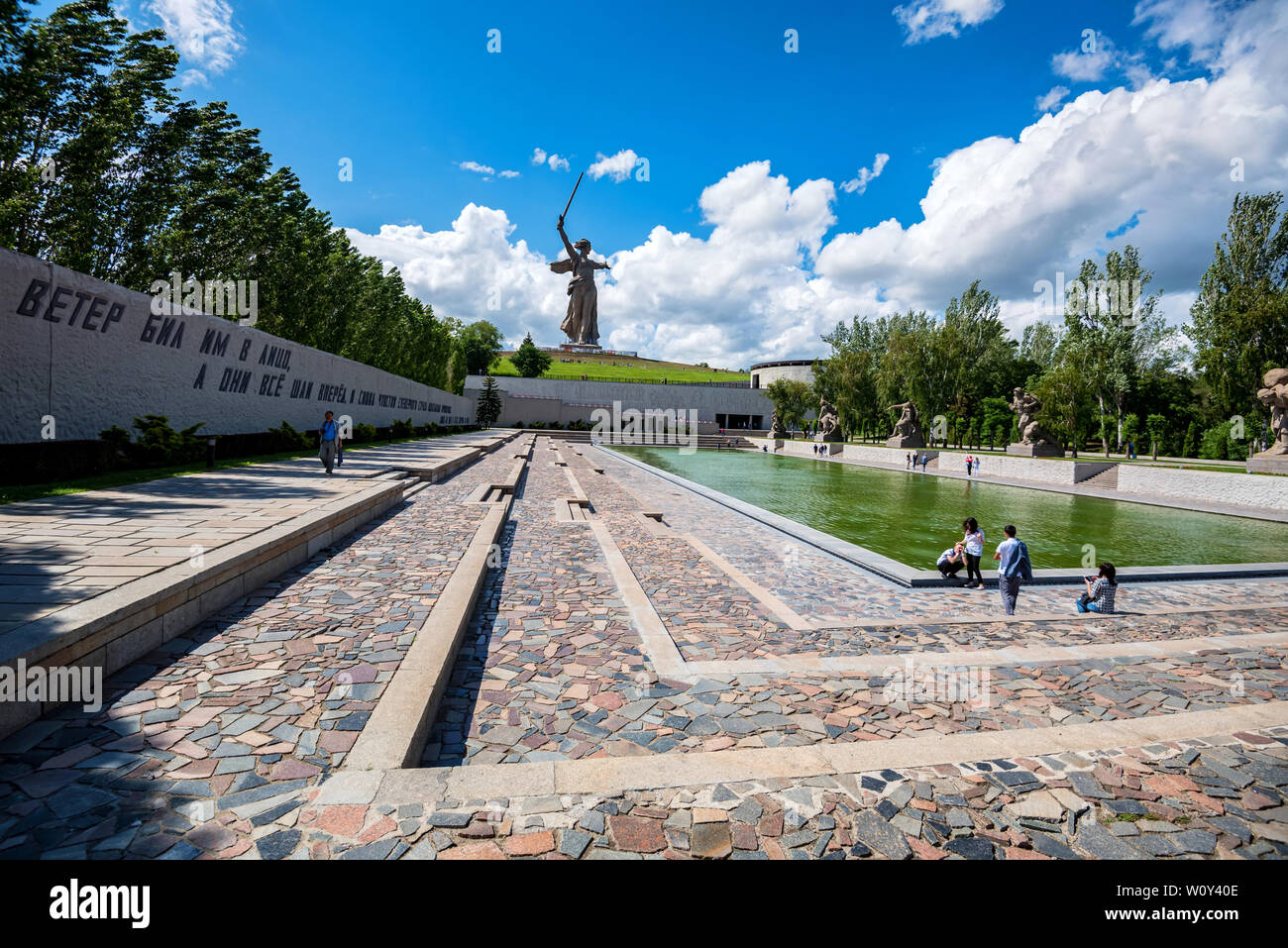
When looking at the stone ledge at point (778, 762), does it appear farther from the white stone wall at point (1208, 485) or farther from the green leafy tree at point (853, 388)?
the green leafy tree at point (853, 388)

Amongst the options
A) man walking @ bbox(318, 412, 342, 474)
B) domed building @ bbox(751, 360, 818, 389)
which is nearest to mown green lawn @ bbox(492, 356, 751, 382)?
domed building @ bbox(751, 360, 818, 389)

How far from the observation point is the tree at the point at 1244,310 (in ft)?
82.1

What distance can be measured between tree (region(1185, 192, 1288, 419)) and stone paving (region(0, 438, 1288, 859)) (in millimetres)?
27310

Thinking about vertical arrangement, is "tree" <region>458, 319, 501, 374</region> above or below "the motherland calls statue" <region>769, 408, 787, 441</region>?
above

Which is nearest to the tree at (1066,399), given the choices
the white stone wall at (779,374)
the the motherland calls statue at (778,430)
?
the the motherland calls statue at (778,430)

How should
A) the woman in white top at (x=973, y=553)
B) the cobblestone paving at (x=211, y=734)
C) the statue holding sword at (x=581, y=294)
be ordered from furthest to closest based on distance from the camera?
the statue holding sword at (x=581, y=294), the woman in white top at (x=973, y=553), the cobblestone paving at (x=211, y=734)

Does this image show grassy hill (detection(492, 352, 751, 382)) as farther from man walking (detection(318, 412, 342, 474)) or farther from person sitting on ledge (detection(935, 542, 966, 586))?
person sitting on ledge (detection(935, 542, 966, 586))

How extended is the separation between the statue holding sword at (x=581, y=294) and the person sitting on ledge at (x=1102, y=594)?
201 feet

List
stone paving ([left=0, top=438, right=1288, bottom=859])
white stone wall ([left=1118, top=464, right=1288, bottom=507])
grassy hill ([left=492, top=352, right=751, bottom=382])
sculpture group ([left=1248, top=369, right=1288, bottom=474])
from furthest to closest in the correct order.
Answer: grassy hill ([left=492, top=352, right=751, bottom=382]) < sculpture group ([left=1248, top=369, right=1288, bottom=474]) < white stone wall ([left=1118, top=464, right=1288, bottom=507]) < stone paving ([left=0, top=438, right=1288, bottom=859])

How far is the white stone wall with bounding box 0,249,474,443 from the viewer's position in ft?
32.0

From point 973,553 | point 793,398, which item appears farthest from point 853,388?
point 973,553

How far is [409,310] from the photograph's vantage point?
50.0 meters
